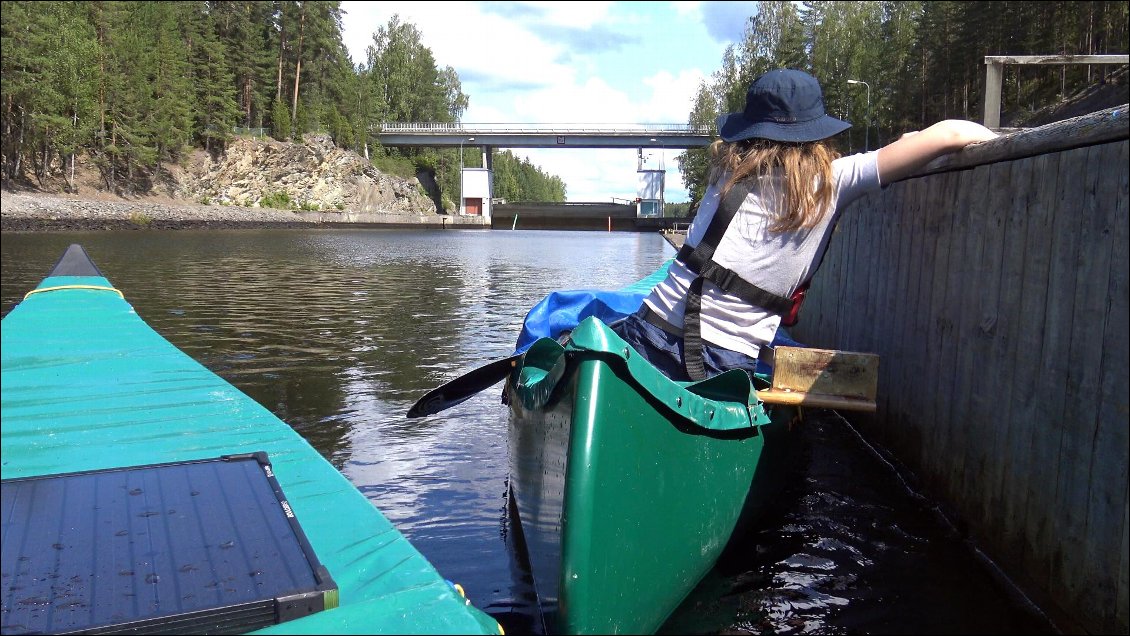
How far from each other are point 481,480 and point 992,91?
15.6 feet

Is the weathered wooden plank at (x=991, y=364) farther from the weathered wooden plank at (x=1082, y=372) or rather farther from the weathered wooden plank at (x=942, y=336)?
the weathered wooden plank at (x=1082, y=372)

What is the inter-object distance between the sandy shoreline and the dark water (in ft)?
114

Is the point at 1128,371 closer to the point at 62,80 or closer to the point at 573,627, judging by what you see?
the point at 573,627

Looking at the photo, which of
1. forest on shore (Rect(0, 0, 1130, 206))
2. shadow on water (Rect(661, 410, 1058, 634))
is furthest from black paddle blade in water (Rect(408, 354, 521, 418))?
forest on shore (Rect(0, 0, 1130, 206))

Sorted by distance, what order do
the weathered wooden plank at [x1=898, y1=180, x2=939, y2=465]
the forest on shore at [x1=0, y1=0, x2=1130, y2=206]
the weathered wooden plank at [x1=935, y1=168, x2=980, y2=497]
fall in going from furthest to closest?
1. the forest on shore at [x1=0, y1=0, x2=1130, y2=206]
2. the weathered wooden plank at [x1=898, y1=180, x2=939, y2=465]
3. the weathered wooden plank at [x1=935, y1=168, x2=980, y2=497]

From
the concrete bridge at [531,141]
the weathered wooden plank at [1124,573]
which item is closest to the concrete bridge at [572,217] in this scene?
the concrete bridge at [531,141]

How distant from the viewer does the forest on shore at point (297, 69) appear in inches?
1762

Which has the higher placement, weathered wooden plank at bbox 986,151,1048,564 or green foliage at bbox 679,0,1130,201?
green foliage at bbox 679,0,1130,201

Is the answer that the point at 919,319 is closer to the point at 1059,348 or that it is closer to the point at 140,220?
the point at 1059,348

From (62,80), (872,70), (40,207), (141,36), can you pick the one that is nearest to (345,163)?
(141,36)

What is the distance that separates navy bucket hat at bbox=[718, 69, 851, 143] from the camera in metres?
3.60

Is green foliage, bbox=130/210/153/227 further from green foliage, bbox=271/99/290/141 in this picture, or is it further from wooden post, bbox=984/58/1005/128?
wooden post, bbox=984/58/1005/128

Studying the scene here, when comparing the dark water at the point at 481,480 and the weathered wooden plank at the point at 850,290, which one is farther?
the weathered wooden plank at the point at 850,290

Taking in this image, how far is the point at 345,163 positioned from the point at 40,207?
107 ft
